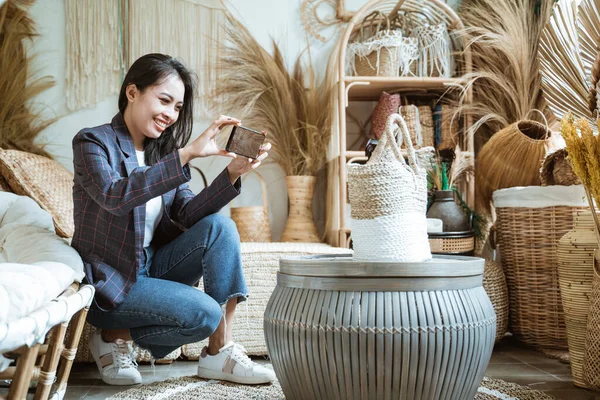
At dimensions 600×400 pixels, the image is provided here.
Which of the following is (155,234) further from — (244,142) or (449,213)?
(449,213)

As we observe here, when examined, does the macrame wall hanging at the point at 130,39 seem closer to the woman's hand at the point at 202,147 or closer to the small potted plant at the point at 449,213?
the small potted plant at the point at 449,213

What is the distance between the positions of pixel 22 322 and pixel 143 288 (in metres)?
0.81

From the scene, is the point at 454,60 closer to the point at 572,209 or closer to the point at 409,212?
the point at 572,209

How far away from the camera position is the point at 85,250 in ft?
6.14

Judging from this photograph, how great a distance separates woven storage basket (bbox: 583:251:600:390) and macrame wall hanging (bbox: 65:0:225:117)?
2.01m

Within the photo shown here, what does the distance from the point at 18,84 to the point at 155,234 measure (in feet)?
4.79

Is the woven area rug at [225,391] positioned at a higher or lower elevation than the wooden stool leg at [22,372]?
lower

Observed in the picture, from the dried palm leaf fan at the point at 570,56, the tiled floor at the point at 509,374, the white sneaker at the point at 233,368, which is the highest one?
the dried palm leaf fan at the point at 570,56

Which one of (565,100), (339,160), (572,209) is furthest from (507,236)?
(339,160)

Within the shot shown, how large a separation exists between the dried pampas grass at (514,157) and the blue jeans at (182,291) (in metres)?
1.37

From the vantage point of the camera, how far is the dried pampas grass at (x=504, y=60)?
2.91m

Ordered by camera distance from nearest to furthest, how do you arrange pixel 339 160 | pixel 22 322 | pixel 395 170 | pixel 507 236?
1. pixel 22 322
2. pixel 395 170
3. pixel 507 236
4. pixel 339 160

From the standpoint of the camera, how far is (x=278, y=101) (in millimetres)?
3062

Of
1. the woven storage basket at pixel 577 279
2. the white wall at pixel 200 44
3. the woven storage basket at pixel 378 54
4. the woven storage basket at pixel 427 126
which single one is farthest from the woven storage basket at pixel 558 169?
the white wall at pixel 200 44
